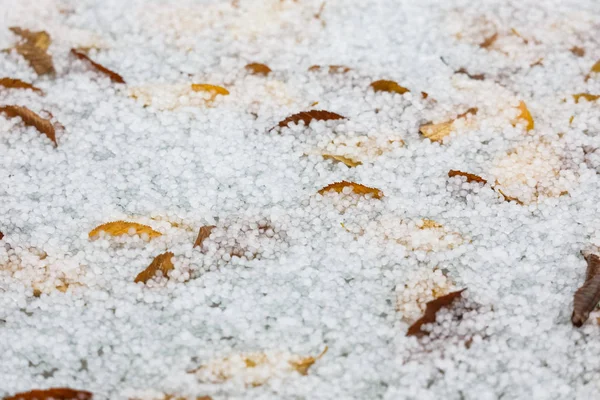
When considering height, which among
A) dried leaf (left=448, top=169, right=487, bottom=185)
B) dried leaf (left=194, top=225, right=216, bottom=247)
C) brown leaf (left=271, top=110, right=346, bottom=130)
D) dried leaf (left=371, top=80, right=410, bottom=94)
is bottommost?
dried leaf (left=194, top=225, right=216, bottom=247)

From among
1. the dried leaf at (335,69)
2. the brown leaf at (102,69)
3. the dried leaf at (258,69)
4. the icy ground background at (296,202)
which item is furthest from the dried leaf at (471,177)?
the brown leaf at (102,69)

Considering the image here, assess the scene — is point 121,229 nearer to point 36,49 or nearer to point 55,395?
point 55,395

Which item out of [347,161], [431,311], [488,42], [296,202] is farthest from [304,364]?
[488,42]

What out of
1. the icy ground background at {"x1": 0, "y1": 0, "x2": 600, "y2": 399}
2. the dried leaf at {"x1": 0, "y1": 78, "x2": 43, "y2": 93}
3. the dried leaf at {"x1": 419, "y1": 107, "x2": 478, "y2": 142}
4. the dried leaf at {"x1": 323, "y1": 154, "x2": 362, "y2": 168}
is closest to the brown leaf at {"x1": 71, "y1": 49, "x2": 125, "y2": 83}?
the icy ground background at {"x1": 0, "y1": 0, "x2": 600, "y2": 399}

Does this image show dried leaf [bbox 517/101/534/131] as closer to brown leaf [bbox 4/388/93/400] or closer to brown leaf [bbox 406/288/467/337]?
brown leaf [bbox 406/288/467/337]

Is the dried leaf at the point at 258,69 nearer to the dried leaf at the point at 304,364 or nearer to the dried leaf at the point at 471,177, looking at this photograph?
the dried leaf at the point at 471,177

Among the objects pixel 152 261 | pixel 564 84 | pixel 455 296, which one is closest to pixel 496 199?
pixel 455 296
